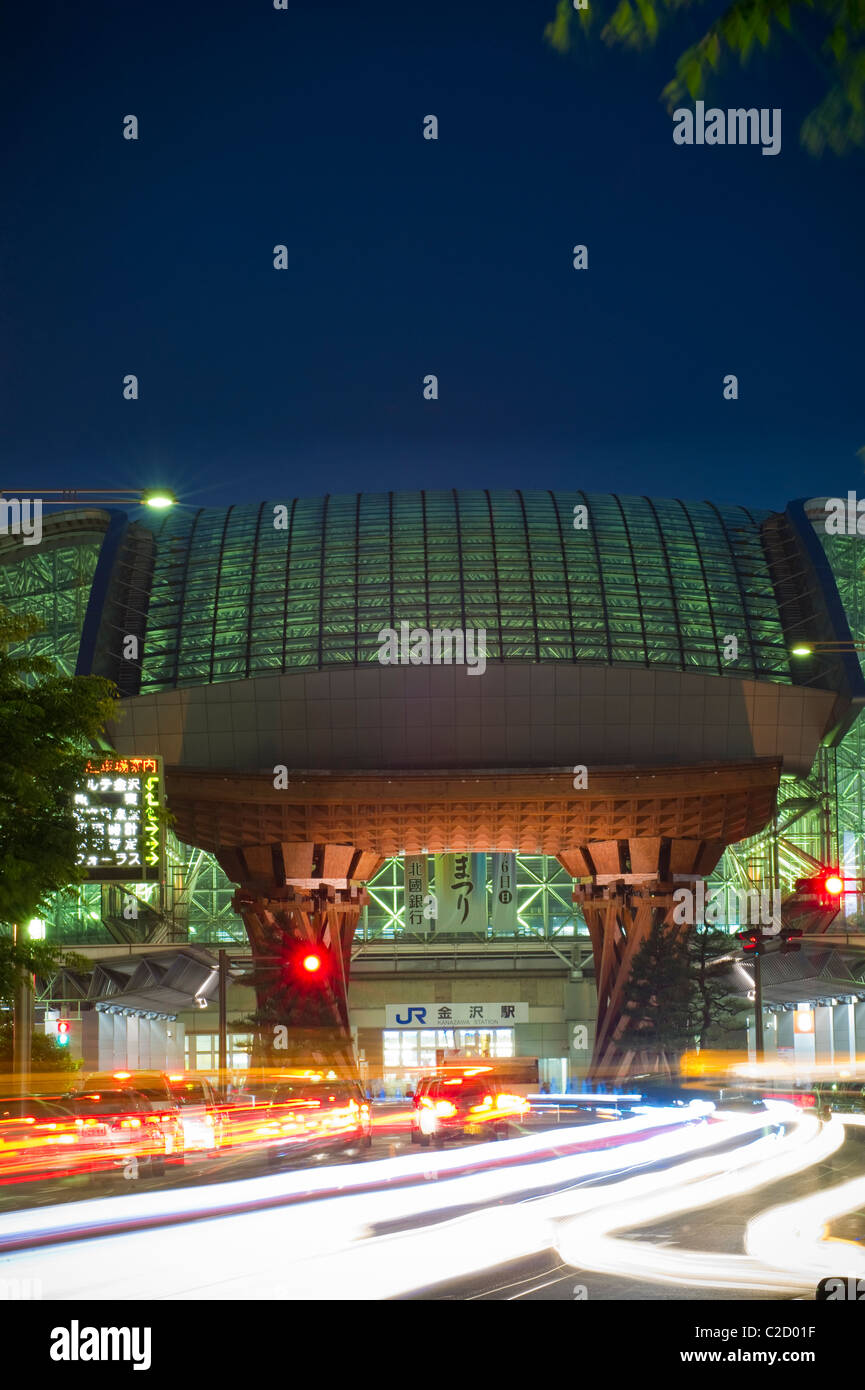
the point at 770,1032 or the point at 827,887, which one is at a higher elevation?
the point at 827,887

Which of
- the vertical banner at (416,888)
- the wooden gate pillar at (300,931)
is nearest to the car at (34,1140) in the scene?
the wooden gate pillar at (300,931)

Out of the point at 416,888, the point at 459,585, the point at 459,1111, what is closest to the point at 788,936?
the point at 459,1111

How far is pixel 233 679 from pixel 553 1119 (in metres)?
38.0

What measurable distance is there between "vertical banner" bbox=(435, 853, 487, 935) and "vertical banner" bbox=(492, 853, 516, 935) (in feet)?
2.43

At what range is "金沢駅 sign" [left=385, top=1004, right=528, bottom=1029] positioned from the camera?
9081 cm

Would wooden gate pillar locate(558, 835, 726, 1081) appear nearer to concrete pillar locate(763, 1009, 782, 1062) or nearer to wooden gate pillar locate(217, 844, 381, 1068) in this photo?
wooden gate pillar locate(217, 844, 381, 1068)

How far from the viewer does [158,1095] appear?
1419 inches

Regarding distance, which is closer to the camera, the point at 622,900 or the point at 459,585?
the point at 622,900

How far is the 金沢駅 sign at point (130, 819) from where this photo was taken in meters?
31.9

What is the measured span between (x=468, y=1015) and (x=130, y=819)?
62073mm

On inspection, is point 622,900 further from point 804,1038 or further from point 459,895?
point 804,1038

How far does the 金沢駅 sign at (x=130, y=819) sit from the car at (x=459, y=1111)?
7.33 meters

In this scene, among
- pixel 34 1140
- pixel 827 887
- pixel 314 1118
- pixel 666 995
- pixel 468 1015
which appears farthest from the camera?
pixel 468 1015

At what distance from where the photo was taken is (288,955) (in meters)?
63.9
